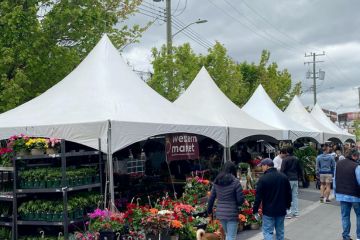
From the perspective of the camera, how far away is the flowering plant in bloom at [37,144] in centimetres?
886

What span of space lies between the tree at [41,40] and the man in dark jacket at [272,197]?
26.8 ft

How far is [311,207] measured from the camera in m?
14.6

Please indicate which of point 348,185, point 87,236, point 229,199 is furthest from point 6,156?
point 348,185

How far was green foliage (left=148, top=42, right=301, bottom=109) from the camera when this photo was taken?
23.7 m

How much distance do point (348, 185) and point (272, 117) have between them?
11039 mm

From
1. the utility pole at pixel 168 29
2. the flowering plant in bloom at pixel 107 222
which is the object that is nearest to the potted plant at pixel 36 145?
the flowering plant in bloom at pixel 107 222

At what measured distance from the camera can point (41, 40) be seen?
1384 centimetres

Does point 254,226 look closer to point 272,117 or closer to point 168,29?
point 272,117

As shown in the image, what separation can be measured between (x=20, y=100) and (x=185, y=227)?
7651mm

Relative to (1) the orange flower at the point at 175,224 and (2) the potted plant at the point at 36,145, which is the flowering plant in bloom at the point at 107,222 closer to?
(1) the orange flower at the point at 175,224

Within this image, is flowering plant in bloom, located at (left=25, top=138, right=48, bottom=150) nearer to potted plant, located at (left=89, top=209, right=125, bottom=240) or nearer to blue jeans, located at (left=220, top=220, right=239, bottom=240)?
potted plant, located at (left=89, top=209, right=125, bottom=240)

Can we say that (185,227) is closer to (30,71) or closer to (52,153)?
(52,153)

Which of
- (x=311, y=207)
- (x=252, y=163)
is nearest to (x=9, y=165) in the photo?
(x=311, y=207)

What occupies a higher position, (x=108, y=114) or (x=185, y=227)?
(x=108, y=114)
